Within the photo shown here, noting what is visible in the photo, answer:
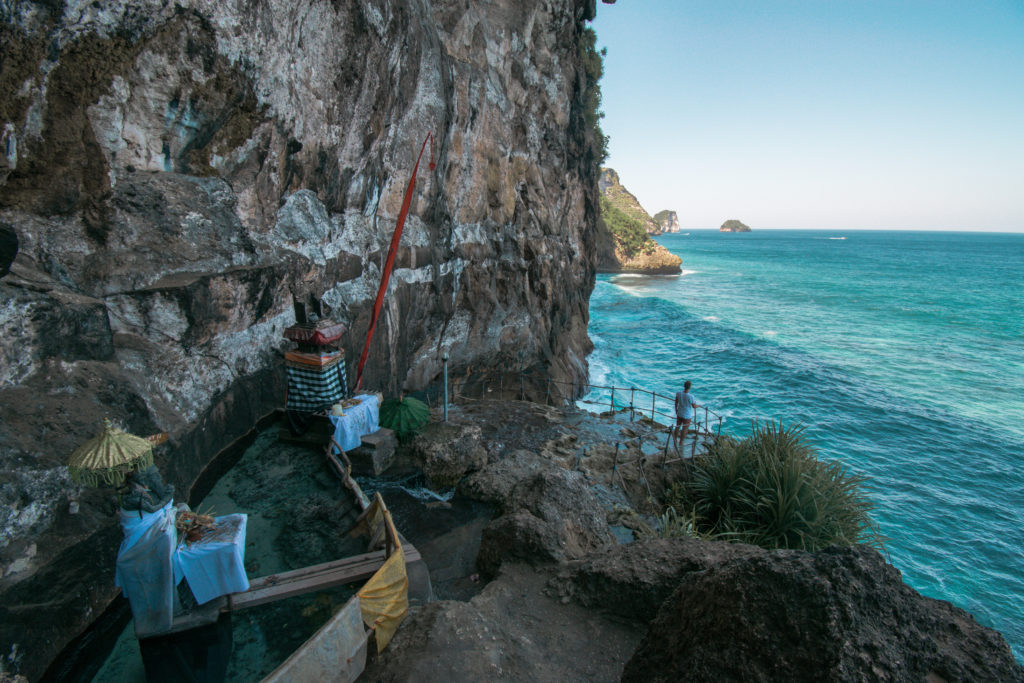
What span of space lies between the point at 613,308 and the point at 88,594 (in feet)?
167

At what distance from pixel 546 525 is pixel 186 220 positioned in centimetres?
744

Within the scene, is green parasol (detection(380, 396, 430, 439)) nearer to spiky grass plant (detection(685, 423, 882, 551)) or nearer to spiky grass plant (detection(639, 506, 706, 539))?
spiky grass plant (detection(639, 506, 706, 539))

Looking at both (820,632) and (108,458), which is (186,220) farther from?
(820,632)

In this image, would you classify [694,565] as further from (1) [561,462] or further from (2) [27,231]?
(2) [27,231]

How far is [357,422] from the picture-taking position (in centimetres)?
898

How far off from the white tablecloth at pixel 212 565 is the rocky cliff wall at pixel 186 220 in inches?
52.1

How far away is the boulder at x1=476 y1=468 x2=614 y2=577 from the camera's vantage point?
624cm

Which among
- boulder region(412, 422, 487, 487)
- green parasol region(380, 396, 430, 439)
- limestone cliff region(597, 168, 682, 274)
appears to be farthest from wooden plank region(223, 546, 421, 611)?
limestone cliff region(597, 168, 682, 274)

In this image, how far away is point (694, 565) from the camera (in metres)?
5.09

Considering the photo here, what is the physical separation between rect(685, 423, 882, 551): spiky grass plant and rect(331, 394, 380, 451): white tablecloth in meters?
6.44

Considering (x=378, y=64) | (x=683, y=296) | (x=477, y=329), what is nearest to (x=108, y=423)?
(x=378, y=64)

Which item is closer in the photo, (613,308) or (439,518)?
(439,518)

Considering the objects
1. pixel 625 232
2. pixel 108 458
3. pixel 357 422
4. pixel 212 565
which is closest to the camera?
pixel 108 458

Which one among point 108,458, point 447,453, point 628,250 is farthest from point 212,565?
point 628,250
